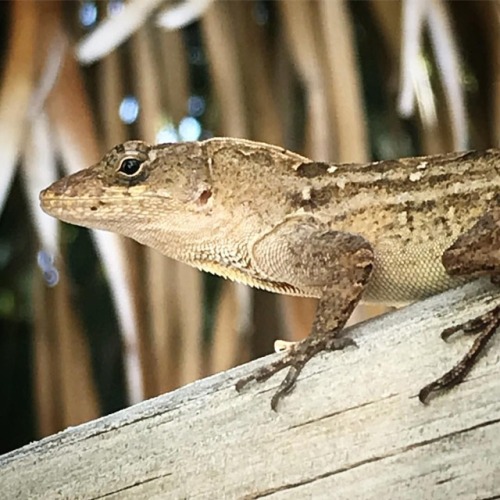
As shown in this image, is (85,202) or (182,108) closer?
(85,202)

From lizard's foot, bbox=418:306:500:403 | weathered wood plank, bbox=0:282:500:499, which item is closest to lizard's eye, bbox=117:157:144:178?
weathered wood plank, bbox=0:282:500:499

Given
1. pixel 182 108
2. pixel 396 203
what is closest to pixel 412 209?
pixel 396 203

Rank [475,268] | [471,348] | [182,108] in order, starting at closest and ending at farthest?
[471,348] < [475,268] < [182,108]

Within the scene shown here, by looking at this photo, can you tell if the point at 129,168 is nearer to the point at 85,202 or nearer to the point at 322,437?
the point at 85,202

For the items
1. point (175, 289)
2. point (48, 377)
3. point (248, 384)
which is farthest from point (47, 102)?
point (248, 384)

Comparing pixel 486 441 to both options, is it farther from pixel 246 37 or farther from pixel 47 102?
pixel 246 37

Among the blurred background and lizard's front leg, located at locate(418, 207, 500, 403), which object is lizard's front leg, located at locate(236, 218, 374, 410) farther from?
the blurred background

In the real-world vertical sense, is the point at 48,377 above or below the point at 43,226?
below
